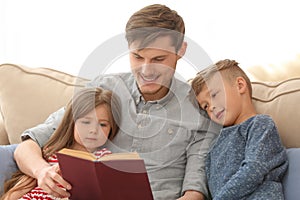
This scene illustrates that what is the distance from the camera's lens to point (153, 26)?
1555 millimetres

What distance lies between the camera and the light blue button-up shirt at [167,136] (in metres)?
1.60

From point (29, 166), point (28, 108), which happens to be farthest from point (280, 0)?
point (29, 166)

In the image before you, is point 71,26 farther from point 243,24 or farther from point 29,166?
point 29,166

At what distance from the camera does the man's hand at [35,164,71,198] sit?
1430 mm

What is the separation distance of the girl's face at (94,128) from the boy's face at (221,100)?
0.31 meters

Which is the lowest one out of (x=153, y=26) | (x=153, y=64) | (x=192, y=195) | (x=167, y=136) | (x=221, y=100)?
(x=192, y=195)

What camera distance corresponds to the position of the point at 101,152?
5.42ft

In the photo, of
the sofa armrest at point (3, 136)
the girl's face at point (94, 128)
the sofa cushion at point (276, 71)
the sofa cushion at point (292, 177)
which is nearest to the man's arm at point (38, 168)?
the girl's face at point (94, 128)

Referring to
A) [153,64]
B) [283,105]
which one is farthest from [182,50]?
[283,105]

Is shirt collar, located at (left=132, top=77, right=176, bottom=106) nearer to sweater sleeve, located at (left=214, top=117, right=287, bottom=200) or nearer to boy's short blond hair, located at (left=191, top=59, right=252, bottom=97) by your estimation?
boy's short blond hair, located at (left=191, top=59, right=252, bottom=97)

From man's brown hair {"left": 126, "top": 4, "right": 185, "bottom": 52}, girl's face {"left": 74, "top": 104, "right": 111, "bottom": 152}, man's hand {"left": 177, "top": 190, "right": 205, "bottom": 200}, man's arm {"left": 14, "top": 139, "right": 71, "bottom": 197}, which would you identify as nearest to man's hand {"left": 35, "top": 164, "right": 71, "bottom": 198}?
man's arm {"left": 14, "top": 139, "right": 71, "bottom": 197}

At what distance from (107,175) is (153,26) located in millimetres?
490

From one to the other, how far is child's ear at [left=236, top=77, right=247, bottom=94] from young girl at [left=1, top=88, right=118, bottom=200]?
0.40 metres

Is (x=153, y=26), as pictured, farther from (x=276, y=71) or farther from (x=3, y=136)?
(x=3, y=136)
